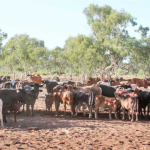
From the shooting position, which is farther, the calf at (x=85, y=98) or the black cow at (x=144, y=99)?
the black cow at (x=144, y=99)

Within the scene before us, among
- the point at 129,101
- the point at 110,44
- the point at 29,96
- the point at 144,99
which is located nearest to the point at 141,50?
the point at 110,44

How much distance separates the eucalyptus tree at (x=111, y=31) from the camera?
29875mm

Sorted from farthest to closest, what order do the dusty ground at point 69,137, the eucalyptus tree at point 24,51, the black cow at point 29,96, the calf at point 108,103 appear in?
the eucalyptus tree at point 24,51, the calf at point 108,103, the black cow at point 29,96, the dusty ground at point 69,137

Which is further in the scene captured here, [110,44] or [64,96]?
[110,44]

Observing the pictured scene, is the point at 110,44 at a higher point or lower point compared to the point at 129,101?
→ higher

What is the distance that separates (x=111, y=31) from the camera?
A: 3161 centimetres

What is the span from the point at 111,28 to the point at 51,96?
69.2 feet

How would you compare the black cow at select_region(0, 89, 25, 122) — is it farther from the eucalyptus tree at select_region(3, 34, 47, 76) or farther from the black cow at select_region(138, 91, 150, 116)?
the eucalyptus tree at select_region(3, 34, 47, 76)

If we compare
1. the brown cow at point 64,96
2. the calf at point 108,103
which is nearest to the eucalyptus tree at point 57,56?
the brown cow at point 64,96

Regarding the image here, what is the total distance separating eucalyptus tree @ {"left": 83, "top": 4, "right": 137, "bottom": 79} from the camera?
2988 cm

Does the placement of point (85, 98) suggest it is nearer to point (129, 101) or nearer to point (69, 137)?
point (129, 101)

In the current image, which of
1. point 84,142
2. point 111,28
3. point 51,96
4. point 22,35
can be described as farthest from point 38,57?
point 84,142

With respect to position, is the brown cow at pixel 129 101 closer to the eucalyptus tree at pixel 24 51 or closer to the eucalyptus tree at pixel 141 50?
the eucalyptus tree at pixel 141 50

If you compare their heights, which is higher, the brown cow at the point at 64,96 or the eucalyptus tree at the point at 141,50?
the eucalyptus tree at the point at 141,50
